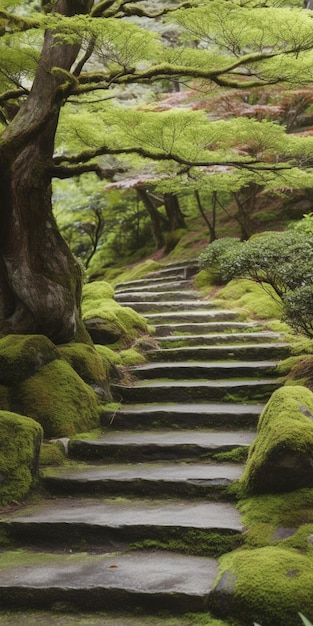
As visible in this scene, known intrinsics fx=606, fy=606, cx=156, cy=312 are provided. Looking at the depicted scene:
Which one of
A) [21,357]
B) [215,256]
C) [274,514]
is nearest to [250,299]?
[215,256]

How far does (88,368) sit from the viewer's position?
23.5ft

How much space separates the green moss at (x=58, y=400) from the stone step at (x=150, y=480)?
0.68 meters

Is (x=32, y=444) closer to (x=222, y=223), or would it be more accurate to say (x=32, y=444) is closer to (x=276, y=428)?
(x=276, y=428)

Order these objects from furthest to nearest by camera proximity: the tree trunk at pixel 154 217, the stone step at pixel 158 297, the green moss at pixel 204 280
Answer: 1. the tree trunk at pixel 154 217
2. the green moss at pixel 204 280
3. the stone step at pixel 158 297

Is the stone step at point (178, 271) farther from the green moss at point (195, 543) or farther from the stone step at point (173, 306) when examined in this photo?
the green moss at point (195, 543)

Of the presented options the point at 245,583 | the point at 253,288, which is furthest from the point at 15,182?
the point at 253,288

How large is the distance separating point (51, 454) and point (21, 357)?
3.73ft

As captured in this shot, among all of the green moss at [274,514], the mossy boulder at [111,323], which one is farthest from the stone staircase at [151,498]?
the mossy boulder at [111,323]

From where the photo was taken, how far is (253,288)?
482 inches

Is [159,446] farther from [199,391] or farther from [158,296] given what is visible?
[158,296]

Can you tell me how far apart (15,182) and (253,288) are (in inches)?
258

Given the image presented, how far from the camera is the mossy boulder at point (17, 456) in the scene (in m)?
4.98

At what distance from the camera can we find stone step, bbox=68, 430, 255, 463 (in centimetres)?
569

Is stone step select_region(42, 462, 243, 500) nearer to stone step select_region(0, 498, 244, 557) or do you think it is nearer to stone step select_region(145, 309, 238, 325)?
stone step select_region(0, 498, 244, 557)
